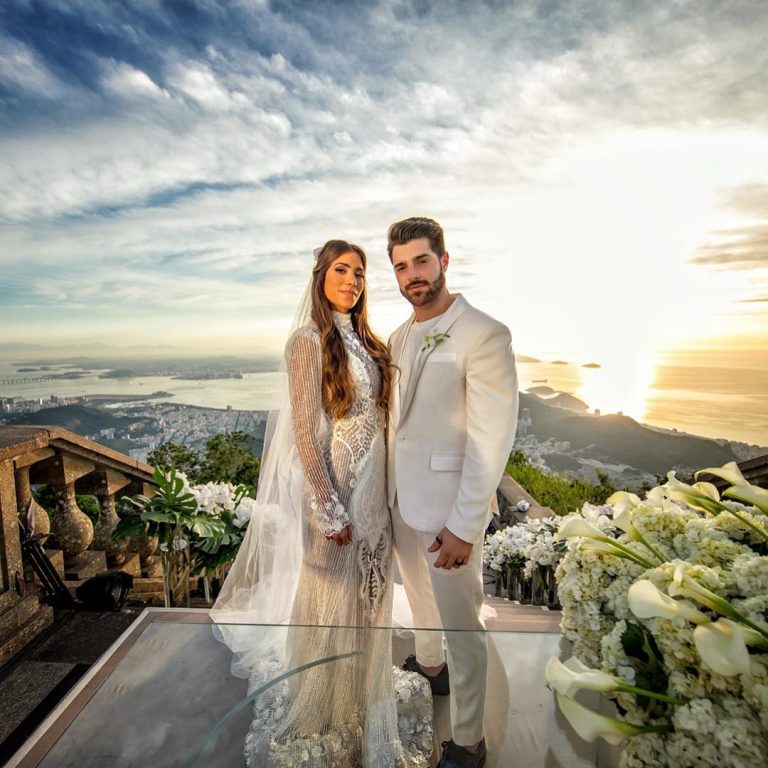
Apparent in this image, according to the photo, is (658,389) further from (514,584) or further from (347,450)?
(347,450)

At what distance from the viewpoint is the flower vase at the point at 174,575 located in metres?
2.70

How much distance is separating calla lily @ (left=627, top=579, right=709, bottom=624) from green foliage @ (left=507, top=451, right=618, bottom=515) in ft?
15.1

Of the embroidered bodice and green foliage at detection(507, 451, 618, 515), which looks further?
green foliage at detection(507, 451, 618, 515)

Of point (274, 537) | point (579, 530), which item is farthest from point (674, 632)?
point (274, 537)

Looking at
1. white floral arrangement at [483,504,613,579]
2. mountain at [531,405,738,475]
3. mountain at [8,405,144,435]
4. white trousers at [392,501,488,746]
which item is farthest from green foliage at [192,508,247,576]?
mountain at [531,405,738,475]

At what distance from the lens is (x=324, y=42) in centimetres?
598

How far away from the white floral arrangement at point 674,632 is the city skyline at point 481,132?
8.84 ft

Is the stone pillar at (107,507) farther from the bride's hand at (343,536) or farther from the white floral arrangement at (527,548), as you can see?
the white floral arrangement at (527,548)

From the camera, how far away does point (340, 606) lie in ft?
6.31

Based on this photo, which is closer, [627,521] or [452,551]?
[627,521]

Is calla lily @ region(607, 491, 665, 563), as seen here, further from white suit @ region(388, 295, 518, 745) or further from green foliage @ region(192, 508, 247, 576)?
green foliage @ region(192, 508, 247, 576)

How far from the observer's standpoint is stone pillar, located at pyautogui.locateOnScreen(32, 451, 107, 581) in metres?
2.73

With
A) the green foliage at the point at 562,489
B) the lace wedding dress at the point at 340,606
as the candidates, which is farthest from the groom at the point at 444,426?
the green foliage at the point at 562,489

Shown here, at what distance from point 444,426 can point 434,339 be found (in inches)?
11.9
